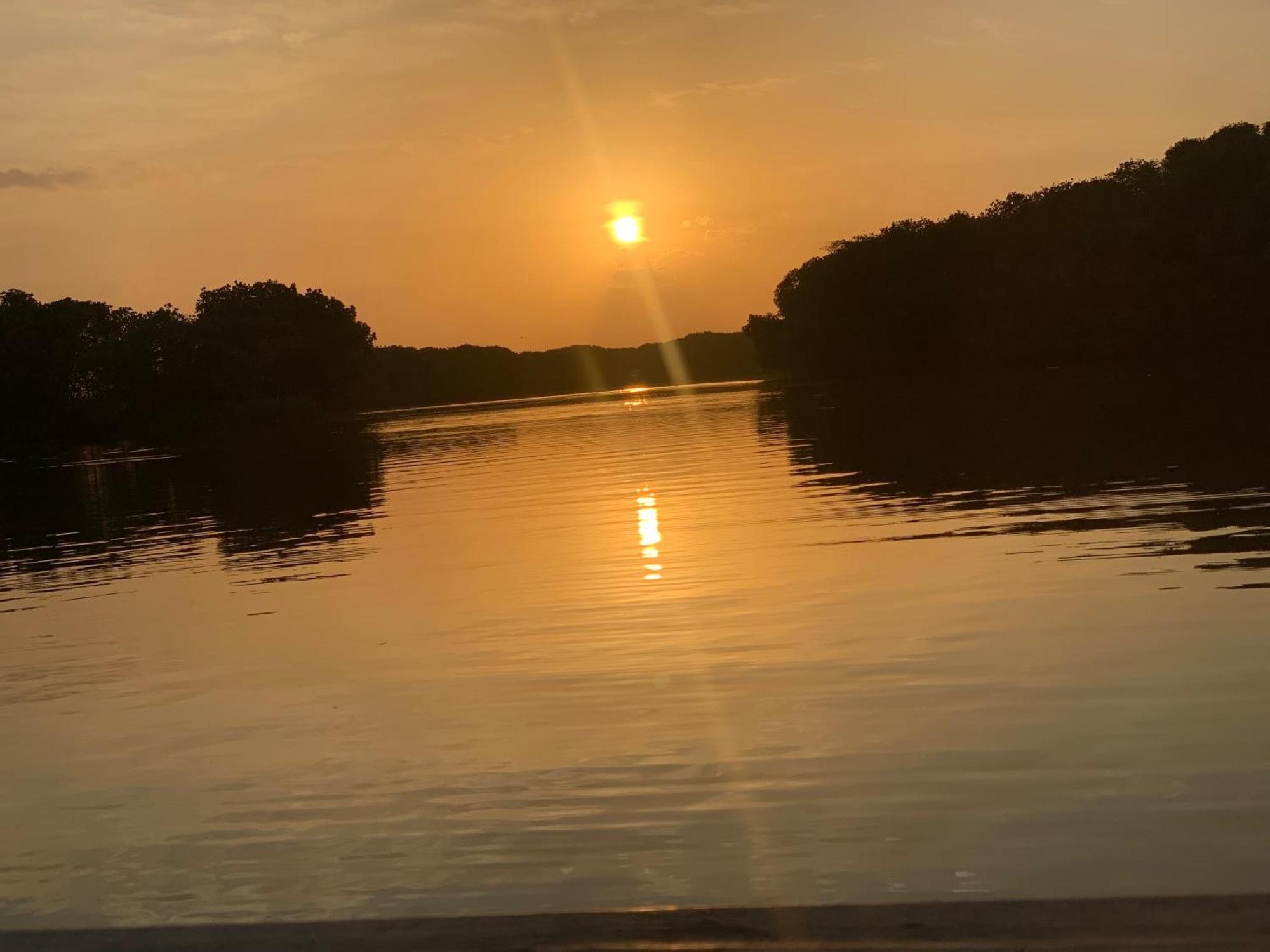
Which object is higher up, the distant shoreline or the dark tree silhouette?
the dark tree silhouette

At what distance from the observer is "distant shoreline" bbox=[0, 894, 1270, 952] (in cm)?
535

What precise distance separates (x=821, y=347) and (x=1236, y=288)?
2115 inches

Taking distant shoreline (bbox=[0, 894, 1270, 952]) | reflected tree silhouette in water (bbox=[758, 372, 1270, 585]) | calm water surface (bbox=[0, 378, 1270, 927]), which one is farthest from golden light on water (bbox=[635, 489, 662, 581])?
distant shoreline (bbox=[0, 894, 1270, 952])

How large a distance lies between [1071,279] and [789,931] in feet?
380

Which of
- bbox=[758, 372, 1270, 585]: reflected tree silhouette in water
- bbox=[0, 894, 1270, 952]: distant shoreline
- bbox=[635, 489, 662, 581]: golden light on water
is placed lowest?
bbox=[758, 372, 1270, 585]: reflected tree silhouette in water

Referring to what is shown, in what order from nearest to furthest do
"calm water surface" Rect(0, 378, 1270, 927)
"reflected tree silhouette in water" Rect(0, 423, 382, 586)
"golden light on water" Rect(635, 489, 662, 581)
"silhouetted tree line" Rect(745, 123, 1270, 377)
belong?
"calm water surface" Rect(0, 378, 1270, 927)
"golden light on water" Rect(635, 489, 662, 581)
"reflected tree silhouette in water" Rect(0, 423, 382, 586)
"silhouetted tree line" Rect(745, 123, 1270, 377)

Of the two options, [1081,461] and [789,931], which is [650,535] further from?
[789,931]

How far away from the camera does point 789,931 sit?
5.72 m

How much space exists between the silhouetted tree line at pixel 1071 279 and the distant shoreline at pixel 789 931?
83851 millimetres

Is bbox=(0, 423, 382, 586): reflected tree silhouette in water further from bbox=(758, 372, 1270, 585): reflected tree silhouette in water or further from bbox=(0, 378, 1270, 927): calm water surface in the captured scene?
bbox=(758, 372, 1270, 585): reflected tree silhouette in water

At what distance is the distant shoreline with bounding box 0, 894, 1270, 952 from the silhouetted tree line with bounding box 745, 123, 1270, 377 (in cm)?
8385

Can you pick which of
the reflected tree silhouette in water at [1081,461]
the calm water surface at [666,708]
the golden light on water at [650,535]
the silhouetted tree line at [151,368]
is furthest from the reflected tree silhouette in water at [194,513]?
the silhouetted tree line at [151,368]

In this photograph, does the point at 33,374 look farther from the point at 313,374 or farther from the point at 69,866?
the point at 69,866

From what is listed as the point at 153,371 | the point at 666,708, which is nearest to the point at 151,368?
the point at 153,371
